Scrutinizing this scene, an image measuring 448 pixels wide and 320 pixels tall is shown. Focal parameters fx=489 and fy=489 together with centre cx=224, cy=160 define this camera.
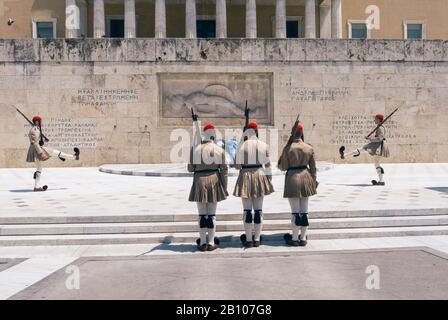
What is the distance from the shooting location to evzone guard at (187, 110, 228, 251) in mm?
8008

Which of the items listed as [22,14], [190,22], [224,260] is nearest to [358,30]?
[190,22]

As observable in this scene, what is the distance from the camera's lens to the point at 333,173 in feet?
64.3

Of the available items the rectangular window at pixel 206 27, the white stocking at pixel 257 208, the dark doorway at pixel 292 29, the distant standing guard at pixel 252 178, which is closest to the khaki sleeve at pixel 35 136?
the distant standing guard at pixel 252 178

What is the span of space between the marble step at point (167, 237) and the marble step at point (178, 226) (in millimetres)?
107

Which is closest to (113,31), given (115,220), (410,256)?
(115,220)

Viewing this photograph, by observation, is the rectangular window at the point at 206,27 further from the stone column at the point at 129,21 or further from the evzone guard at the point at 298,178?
the evzone guard at the point at 298,178

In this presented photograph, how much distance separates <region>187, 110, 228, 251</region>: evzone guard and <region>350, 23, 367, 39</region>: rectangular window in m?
37.6

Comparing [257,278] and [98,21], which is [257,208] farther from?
[98,21]

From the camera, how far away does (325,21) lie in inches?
1634

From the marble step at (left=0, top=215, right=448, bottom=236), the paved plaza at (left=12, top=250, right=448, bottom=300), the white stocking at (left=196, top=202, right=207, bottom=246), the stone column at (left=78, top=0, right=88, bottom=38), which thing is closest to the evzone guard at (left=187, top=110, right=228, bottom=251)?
the white stocking at (left=196, top=202, right=207, bottom=246)

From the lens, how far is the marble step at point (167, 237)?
8.98m

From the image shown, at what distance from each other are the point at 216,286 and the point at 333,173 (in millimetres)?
14142
